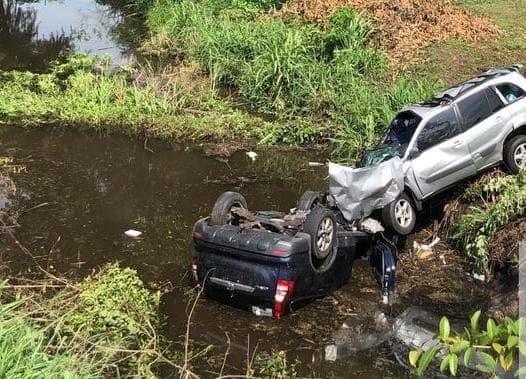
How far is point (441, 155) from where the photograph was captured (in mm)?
10031

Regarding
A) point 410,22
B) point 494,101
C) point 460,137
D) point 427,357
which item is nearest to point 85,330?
point 427,357

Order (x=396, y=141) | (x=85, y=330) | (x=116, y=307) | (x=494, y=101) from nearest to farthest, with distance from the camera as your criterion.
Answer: (x=85, y=330) → (x=116, y=307) → (x=494, y=101) → (x=396, y=141)

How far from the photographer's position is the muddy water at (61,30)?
1917 cm

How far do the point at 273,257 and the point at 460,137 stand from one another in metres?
4.21

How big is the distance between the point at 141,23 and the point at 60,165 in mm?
13486

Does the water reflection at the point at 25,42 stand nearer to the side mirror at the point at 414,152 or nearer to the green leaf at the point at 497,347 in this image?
the side mirror at the point at 414,152

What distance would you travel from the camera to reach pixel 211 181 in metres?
11.7

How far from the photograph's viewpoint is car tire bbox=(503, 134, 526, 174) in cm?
1026

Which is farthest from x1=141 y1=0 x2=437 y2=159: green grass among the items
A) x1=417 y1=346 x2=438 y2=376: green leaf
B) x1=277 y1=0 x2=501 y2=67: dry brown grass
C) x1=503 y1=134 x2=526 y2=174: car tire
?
x1=417 y1=346 x2=438 y2=376: green leaf

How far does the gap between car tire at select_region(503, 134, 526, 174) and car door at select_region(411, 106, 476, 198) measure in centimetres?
56

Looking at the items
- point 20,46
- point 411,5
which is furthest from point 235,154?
point 20,46

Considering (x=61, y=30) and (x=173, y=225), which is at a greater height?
(x=61, y=30)

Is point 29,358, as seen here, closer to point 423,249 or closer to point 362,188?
point 362,188

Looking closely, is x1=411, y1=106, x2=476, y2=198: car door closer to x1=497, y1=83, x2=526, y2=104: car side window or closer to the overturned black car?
x1=497, y1=83, x2=526, y2=104: car side window
